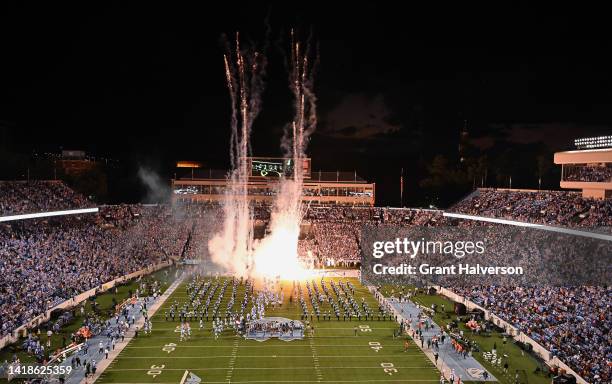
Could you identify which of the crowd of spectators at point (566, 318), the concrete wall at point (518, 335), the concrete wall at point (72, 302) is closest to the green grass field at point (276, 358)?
the concrete wall at point (518, 335)

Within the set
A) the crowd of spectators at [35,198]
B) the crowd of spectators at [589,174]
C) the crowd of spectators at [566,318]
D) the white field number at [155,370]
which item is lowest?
the white field number at [155,370]

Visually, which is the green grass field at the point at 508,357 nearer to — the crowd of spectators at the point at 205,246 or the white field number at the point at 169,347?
the crowd of spectators at the point at 205,246

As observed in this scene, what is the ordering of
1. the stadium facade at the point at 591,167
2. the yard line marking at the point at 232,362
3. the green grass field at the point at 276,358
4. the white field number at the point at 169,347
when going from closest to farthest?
the yard line marking at the point at 232,362, the green grass field at the point at 276,358, the white field number at the point at 169,347, the stadium facade at the point at 591,167

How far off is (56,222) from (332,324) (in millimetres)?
25431

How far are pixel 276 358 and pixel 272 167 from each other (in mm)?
37884

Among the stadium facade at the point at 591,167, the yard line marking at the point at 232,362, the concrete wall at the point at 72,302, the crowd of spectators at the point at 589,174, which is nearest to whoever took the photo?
the yard line marking at the point at 232,362

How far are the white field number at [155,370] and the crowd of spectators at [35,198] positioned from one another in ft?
59.7

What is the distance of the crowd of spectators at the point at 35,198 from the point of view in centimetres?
3688

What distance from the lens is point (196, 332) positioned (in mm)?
25703

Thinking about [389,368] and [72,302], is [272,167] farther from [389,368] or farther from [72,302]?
[389,368]

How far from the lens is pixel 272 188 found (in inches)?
2328

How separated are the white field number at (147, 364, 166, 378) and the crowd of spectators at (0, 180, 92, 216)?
18198mm

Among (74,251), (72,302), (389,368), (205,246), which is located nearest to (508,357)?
(389,368)

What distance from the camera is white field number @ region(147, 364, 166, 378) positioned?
20.4 metres
